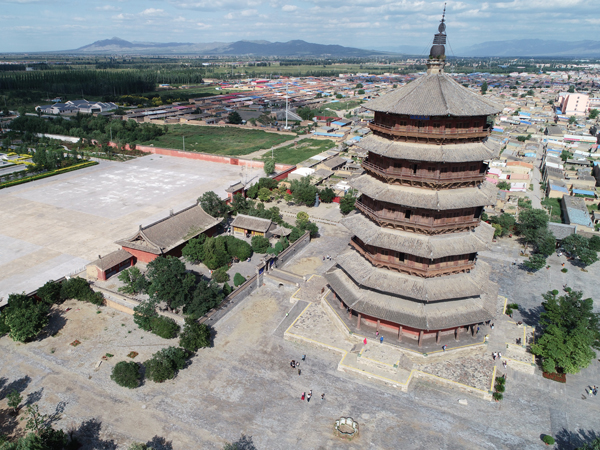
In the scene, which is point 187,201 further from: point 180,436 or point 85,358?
point 180,436

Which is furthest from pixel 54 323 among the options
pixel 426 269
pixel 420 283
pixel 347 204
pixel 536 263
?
pixel 536 263

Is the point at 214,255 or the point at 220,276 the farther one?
the point at 214,255

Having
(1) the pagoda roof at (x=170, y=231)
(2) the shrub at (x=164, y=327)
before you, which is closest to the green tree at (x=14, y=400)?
(2) the shrub at (x=164, y=327)

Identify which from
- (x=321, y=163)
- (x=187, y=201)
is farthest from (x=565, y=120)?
(x=187, y=201)

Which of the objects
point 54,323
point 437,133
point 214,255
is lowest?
point 54,323

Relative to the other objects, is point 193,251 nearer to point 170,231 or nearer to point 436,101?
point 170,231

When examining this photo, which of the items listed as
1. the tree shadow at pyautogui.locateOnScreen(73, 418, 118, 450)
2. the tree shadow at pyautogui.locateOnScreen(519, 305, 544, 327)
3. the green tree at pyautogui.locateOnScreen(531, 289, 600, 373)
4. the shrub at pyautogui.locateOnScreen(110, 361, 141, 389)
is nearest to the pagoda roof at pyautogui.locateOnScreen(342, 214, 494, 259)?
the green tree at pyautogui.locateOnScreen(531, 289, 600, 373)
